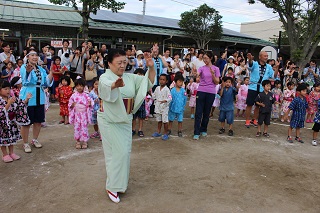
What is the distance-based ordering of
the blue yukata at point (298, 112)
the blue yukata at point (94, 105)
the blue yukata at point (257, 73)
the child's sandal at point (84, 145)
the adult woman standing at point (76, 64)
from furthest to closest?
the adult woman standing at point (76, 64) < the blue yukata at point (257, 73) < the blue yukata at point (298, 112) < the blue yukata at point (94, 105) < the child's sandal at point (84, 145)

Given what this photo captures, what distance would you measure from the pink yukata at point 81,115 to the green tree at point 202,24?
58.5 feet

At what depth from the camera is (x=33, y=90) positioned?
5.06 meters

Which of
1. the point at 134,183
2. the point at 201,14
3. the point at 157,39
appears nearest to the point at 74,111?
the point at 134,183

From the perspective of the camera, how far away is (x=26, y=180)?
3.91 m

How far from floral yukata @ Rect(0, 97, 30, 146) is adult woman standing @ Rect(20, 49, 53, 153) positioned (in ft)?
0.84

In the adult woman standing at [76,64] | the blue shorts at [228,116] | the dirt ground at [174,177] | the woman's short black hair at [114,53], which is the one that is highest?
the woman's short black hair at [114,53]

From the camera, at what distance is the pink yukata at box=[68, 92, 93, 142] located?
5355 mm

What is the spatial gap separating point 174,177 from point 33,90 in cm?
301

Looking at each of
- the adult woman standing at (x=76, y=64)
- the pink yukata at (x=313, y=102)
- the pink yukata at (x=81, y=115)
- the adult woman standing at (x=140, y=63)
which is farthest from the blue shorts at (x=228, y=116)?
the adult woman standing at (x=76, y=64)

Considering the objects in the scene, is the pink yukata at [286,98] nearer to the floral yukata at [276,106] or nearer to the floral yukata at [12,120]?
the floral yukata at [276,106]

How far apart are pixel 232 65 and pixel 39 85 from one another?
6524mm

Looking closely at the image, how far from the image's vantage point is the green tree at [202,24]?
71.9 ft

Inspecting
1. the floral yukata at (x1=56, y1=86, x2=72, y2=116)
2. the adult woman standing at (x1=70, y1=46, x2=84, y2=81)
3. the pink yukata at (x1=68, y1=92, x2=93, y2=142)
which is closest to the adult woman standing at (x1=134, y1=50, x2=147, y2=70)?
the adult woman standing at (x1=70, y1=46, x2=84, y2=81)

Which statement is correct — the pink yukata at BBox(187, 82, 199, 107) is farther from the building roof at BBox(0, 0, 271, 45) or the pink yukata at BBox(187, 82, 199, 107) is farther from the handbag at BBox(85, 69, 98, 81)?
the building roof at BBox(0, 0, 271, 45)
